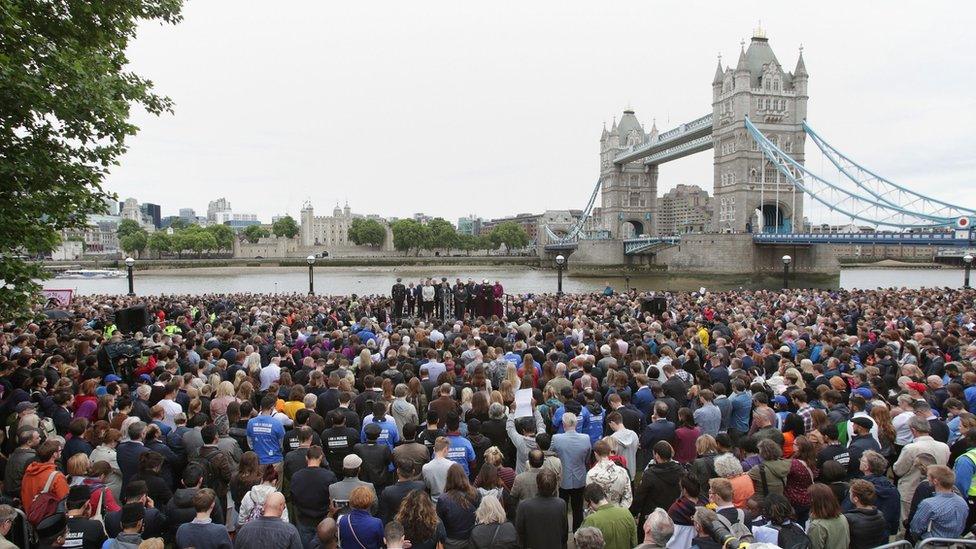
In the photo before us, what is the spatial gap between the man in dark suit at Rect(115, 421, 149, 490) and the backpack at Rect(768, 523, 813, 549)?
542 centimetres

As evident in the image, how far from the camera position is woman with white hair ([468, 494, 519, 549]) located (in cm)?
447

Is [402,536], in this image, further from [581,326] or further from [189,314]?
[189,314]

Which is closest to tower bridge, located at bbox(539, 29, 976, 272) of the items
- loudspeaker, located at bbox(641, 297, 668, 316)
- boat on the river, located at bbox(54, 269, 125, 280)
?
loudspeaker, located at bbox(641, 297, 668, 316)

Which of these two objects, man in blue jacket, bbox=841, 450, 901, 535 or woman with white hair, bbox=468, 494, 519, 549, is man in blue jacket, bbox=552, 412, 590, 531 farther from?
man in blue jacket, bbox=841, 450, 901, 535

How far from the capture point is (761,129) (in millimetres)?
70875

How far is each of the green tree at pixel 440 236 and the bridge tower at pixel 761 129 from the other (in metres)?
67.1

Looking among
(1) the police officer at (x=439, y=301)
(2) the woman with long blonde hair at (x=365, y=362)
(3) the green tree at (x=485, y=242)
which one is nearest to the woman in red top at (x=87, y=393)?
(2) the woman with long blonde hair at (x=365, y=362)

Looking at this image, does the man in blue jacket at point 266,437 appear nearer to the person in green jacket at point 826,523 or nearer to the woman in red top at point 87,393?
the woman in red top at point 87,393

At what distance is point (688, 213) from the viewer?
175 metres

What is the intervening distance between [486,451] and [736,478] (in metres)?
2.11

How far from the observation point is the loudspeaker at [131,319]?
14.3 metres

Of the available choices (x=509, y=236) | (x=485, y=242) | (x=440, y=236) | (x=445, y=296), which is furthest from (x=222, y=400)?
(x=509, y=236)

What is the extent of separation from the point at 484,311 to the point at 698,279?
4767cm

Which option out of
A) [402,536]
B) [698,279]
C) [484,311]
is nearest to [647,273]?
[698,279]
